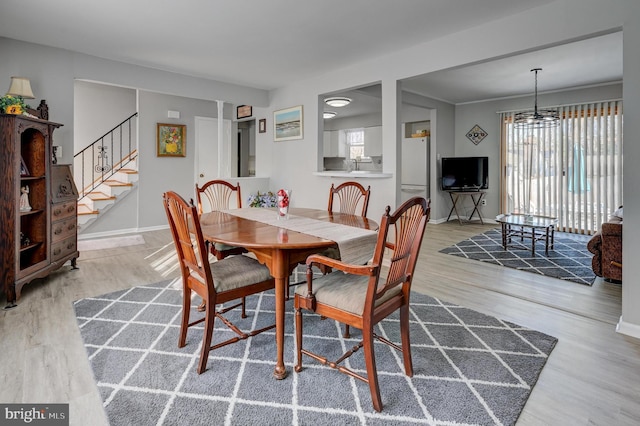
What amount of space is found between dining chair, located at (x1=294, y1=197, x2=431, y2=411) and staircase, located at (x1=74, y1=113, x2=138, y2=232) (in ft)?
16.8

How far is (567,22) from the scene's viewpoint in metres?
2.77

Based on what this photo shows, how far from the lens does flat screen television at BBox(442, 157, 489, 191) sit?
7.05 metres

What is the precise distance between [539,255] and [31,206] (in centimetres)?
561

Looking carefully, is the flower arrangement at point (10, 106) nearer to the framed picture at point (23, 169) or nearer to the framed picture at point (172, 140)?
the framed picture at point (23, 169)

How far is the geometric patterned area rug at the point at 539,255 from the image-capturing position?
378cm

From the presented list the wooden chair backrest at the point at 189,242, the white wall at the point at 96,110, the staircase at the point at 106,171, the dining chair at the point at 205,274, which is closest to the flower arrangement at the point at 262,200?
the staircase at the point at 106,171

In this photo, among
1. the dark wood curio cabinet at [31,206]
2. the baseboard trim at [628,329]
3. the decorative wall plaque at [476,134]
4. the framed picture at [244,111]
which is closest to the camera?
the baseboard trim at [628,329]

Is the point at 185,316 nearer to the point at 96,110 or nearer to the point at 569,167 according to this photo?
the point at 96,110

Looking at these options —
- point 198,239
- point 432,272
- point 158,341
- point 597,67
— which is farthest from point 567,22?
point 158,341

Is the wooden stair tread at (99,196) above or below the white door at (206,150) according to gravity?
below

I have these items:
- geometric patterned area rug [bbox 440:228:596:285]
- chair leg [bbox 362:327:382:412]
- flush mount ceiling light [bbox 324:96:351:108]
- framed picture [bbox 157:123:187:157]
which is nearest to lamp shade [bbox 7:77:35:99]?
framed picture [bbox 157:123:187:157]

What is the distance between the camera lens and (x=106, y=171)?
661 centimetres

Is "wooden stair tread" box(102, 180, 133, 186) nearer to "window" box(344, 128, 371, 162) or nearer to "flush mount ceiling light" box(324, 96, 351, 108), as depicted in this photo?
"flush mount ceiling light" box(324, 96, 351, 108)

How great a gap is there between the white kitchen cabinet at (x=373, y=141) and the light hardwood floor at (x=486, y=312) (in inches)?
162
